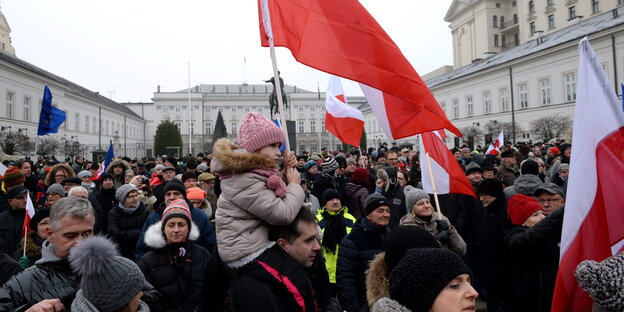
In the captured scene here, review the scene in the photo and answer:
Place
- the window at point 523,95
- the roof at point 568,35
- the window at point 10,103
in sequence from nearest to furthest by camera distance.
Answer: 1. the roof at point 568,35
2. the window at point 10,103
3. the window at point 523,95

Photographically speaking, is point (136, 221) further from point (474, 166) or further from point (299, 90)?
point (299, 90)

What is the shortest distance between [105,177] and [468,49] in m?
57.9

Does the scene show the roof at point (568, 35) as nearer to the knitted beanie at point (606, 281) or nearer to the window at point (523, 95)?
the window at point (523, 95)

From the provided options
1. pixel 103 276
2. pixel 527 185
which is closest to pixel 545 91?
pixel 527 185

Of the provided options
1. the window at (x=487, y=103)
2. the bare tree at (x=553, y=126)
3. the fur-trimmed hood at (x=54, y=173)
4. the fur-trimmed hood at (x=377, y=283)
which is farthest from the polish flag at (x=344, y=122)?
the window at (x=487, y=103)

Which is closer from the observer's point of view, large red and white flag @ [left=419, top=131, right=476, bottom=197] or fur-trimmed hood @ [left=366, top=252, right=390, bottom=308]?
fur-trimmed hood @ [left=366, top=252, right=390, bottom=308]

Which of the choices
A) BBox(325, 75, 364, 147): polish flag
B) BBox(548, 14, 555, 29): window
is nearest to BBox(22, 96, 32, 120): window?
BBox(325, 75, 364, 147): polish flag

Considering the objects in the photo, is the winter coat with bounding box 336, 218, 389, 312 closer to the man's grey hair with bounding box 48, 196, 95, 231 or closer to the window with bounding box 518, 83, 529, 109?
the man's grey hair with bounding box 48, 196, 95, 231

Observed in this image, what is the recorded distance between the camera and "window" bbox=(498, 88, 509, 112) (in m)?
36.9

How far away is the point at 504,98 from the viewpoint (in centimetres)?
3712

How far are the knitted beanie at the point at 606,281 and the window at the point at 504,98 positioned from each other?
38867mm

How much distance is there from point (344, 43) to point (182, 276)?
2.16 meters

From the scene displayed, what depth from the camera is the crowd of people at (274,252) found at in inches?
71.9

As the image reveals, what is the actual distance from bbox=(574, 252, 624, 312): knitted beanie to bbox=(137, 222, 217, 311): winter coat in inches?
94.1
